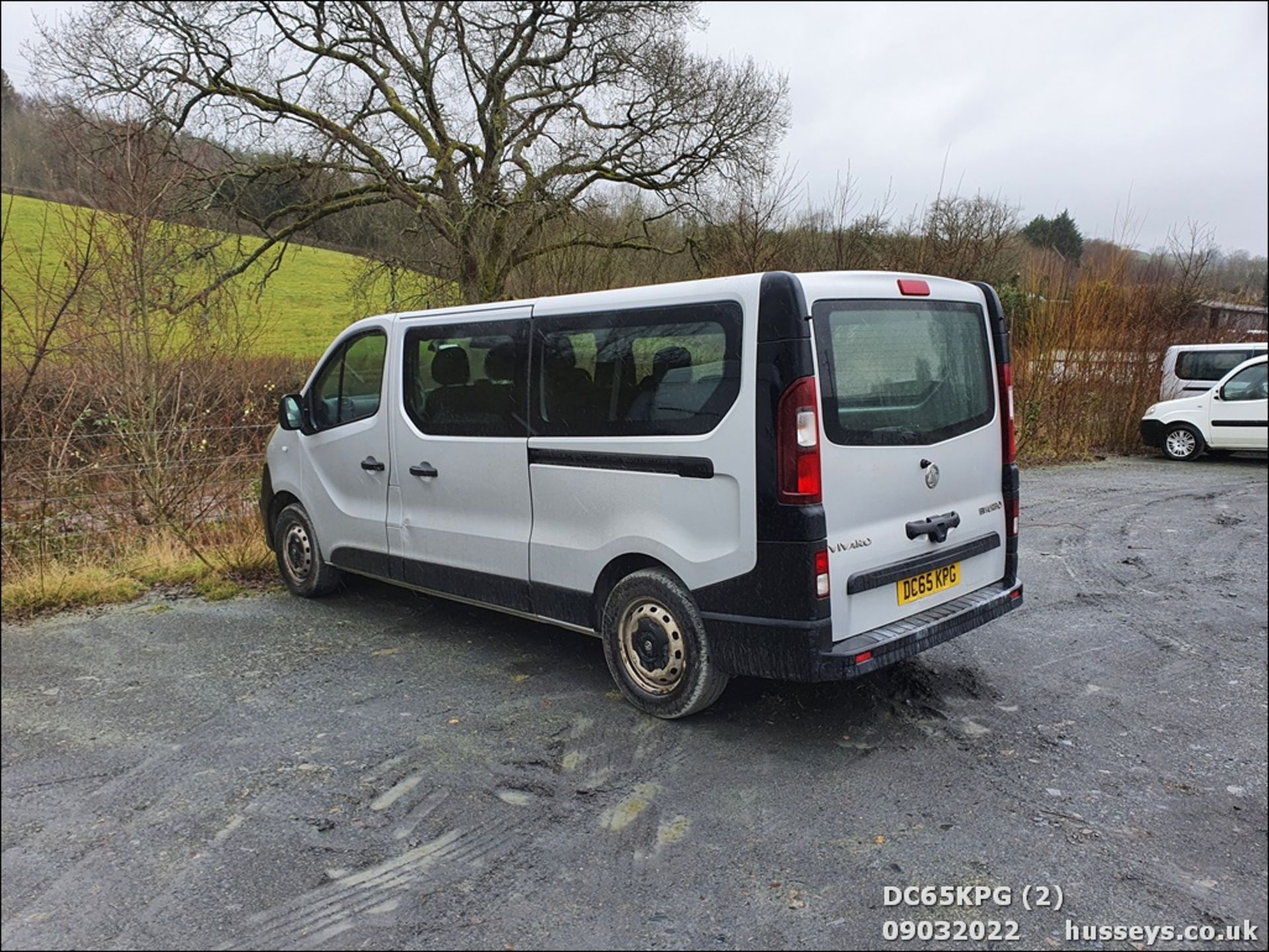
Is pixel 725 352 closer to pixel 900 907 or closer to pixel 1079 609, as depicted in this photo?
pixel 900 907

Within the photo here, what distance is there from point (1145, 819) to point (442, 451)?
379 centimetres

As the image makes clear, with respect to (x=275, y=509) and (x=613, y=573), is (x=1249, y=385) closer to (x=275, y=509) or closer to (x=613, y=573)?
(x=613, y=573)

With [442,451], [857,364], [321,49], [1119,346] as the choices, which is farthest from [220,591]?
[321,49]

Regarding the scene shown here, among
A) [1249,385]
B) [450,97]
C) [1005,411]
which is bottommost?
[1005,411]

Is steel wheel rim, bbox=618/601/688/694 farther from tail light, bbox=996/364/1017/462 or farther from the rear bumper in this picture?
tail light, bbox=996/364/1017/462

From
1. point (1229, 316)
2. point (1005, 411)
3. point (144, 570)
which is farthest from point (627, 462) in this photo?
point (1229, 316)

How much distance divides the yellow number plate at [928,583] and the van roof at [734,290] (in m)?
1.29

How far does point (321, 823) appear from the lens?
345 cm

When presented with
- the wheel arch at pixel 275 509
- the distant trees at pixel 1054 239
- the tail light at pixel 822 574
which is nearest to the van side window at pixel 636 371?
the tail light at pixel 822 574

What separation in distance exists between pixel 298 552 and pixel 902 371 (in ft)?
14.5

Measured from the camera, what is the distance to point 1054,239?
14945 millimetres

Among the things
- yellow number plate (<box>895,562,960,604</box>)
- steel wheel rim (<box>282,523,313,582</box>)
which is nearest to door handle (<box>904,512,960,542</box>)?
yellow number plate (<box>895,562,960,604</box>)

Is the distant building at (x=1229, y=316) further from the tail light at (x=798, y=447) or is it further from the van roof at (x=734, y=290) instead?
the tail light at (x=798, y=447)

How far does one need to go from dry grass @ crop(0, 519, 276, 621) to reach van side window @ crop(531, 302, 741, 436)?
133 inches
